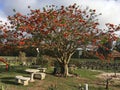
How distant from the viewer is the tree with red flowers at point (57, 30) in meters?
18.7

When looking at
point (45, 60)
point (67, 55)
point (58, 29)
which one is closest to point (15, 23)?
point (58, 29)

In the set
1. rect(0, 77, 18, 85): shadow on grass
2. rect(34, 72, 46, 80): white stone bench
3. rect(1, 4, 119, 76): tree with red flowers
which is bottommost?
rect(0, 77, 18, 85): shadow on grass

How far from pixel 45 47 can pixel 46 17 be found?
1.90 m

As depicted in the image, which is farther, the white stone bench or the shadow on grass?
the white stone bench

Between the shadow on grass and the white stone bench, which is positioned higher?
the white stone bench

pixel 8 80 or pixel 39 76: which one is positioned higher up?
pixel 39 76

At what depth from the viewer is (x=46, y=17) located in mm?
18844

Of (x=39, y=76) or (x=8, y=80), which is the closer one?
(x=8, y=80)

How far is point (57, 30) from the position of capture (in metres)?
19.2

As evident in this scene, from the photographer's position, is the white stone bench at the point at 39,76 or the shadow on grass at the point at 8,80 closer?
the shadow on grass at the point at 8,80

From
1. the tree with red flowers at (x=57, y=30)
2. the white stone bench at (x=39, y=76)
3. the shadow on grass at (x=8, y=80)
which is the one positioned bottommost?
the shadow on grass at (x=8, y=80)

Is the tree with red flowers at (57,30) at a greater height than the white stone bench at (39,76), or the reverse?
the tree with red flowers at (57,30)

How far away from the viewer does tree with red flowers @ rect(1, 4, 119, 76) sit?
737 inches

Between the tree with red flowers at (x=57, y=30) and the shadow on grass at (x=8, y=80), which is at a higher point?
the tree with red flowers at (x=57, y=30)
